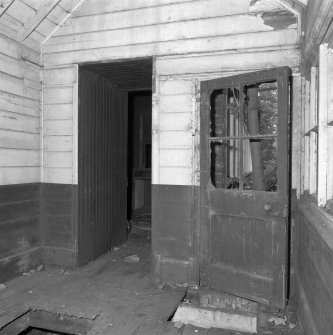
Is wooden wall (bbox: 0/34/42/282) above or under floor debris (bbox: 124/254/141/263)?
above

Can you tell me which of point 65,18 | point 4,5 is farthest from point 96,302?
point 65,18

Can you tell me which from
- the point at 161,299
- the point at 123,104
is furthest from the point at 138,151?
the point at 161,299

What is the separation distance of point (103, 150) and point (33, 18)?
207 cm

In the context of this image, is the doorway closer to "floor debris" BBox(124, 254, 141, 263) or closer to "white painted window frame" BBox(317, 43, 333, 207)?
"floor debris" BBox(124, 254, 141, 263)

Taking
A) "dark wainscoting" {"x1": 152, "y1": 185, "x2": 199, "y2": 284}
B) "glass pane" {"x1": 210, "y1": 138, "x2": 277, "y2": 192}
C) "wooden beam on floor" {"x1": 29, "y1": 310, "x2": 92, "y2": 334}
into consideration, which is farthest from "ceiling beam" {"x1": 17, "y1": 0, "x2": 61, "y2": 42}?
"wooden beam on floor" {"x1": 29, "y1": 310, "x2": 92, "y2": 334}

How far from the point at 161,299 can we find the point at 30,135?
9.05ft

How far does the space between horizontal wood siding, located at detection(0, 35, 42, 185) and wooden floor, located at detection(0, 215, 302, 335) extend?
A: 137 centimetres

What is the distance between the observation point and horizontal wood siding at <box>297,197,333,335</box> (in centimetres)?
207

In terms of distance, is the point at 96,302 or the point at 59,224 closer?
the point at 96,302

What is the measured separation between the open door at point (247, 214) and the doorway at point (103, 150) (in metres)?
1.51

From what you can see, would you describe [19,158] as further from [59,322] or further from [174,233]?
[174,233]

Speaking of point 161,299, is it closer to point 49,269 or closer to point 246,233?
point 246,233

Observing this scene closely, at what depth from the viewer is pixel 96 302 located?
369cm

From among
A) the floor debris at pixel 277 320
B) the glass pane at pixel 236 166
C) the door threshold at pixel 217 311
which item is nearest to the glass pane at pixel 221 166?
the glass pane at pixel 236 166
